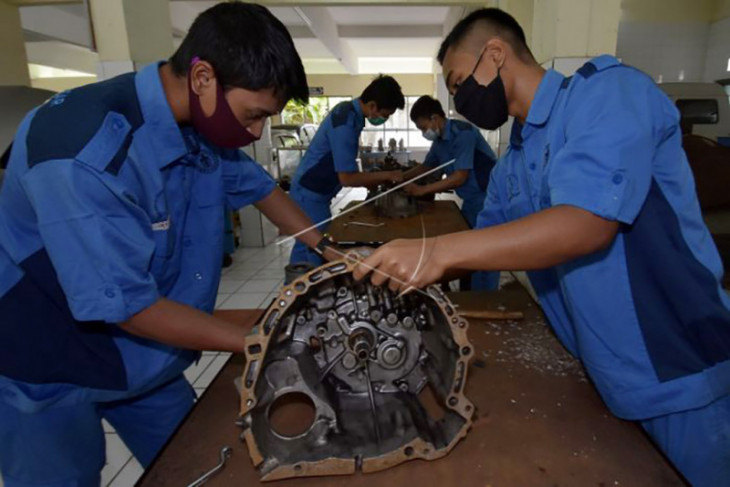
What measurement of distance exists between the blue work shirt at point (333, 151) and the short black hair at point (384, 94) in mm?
163

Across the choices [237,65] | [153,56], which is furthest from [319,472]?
[153,56]

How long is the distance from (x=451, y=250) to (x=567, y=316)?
52 centimetres

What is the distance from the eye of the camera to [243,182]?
5.01 ft

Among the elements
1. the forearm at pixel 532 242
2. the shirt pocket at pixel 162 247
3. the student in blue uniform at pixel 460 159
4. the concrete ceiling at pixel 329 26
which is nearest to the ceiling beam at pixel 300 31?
the concrete ceiling at pixel 329 26

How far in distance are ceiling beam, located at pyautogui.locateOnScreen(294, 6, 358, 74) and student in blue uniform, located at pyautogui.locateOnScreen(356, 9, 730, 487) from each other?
16.3 feet

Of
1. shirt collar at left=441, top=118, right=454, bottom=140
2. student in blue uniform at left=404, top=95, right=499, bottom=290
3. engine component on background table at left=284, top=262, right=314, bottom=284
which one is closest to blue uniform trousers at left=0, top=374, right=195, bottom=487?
engine component on background table at left=284, top=262, right=314, bottom=284

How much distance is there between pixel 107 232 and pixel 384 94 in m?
2.54

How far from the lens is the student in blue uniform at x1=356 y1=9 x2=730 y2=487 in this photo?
2.72 ft

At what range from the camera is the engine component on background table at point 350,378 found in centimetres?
89

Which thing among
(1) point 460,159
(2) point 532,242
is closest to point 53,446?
(2) point 532,242

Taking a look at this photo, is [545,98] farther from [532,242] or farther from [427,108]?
[427,108]

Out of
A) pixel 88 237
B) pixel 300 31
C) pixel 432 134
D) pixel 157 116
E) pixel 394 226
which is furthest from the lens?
pixel 300 31

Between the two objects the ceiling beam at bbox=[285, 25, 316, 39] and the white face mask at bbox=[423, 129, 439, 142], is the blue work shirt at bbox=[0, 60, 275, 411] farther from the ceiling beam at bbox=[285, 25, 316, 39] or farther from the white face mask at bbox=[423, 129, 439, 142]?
the ceiling beam at bbox=[285, 25, 316, 39]

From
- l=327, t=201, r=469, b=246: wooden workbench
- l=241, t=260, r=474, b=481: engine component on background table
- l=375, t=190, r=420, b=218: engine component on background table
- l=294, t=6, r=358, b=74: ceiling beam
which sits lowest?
l=327, t=201, r=469, b=246: wooden workbench
